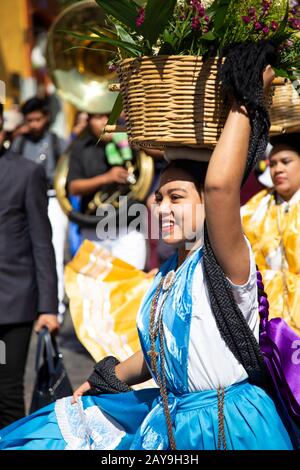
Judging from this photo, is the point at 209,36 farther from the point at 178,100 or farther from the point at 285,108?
the point at 285,108

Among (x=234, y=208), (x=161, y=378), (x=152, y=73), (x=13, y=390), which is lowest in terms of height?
(x=13, y=390)

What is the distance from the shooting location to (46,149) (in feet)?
29.6

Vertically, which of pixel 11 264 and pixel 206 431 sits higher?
pixel 11 264

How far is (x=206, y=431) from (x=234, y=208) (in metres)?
0.66

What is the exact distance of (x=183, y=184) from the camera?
292 cm

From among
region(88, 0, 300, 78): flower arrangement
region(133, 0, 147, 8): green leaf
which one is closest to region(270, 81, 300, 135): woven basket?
region(88, 0, 300, 78): flower arrangement

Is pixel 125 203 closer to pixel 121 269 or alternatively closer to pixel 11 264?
pixel 121 269

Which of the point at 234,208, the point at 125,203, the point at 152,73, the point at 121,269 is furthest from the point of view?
the point at 125,203

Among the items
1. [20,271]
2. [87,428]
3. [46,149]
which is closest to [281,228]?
[20,271]

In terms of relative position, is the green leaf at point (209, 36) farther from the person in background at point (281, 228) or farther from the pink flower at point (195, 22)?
the person in background at point (281, 228)

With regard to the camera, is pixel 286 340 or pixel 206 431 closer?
pixel 206 431

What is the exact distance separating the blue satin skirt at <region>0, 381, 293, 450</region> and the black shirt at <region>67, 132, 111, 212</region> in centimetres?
443

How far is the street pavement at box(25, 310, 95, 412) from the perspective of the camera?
6.31 metres

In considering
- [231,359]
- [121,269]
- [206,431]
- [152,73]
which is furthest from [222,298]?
[121,269]
